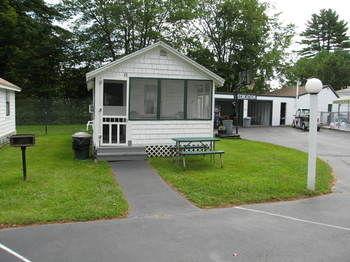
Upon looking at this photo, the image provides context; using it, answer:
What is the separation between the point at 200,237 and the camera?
5.81 m

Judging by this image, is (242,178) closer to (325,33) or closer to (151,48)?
(151,48)

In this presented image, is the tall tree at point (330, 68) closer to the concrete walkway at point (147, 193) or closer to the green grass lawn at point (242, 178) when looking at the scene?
the green grass lawn at point (242, 178)

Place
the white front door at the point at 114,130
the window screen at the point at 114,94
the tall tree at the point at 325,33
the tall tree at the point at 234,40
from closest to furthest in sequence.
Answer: the white front door at the point at 114,130
the window screen at the point at 114,94
the tall tree at the point at 234,40
the tall tree at the point at 325,33

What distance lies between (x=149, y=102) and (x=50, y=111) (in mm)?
16216

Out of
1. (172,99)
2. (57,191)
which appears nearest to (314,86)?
(172,99)

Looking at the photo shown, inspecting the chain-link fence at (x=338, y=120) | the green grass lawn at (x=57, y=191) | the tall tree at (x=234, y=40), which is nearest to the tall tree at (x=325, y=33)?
the tall tree at (x=234, y=40)

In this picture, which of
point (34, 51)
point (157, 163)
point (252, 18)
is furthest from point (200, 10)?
point (157, 163)

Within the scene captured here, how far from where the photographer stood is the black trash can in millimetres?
12516

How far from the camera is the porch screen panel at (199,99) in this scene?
13781 mm

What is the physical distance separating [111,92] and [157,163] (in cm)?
342

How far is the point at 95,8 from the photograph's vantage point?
34.3 metres

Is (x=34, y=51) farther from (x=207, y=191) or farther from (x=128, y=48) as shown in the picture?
(x=207, y=191)

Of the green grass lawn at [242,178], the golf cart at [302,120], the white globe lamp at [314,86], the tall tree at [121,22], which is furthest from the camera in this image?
the tall tree at [121,22]

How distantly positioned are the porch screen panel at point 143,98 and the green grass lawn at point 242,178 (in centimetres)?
154
